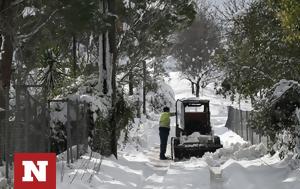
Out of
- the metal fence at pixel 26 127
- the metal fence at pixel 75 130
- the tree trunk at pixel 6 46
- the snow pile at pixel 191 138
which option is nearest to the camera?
the metal fence at pixel 26 127

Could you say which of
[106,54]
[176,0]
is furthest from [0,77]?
[176,0]

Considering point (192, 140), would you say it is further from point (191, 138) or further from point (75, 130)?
point (75, 130)

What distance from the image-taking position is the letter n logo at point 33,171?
250 inches

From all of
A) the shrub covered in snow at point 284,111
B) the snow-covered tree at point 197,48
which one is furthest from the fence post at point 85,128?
the snow-covered tree at point 197,48

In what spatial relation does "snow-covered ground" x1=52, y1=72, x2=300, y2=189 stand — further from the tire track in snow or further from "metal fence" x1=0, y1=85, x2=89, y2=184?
"metal fence" x1=0, y1=85, x2=89, y2=184

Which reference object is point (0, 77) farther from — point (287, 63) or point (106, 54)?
point (287, 63)

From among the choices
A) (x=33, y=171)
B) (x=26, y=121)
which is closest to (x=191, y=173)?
(x=26, y=121)

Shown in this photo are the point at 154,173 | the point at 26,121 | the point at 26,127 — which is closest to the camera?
the point at 26,127

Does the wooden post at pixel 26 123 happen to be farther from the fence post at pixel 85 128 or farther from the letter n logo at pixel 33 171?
the fence post at pixel 85 128

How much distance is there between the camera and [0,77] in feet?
51.2

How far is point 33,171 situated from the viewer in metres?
6.49

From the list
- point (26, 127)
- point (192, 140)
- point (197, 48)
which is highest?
point (197, 48)

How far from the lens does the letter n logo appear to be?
250 inches

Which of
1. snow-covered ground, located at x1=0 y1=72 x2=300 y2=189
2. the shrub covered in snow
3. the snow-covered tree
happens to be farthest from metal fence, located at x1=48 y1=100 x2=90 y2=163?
the snow-covered tree
